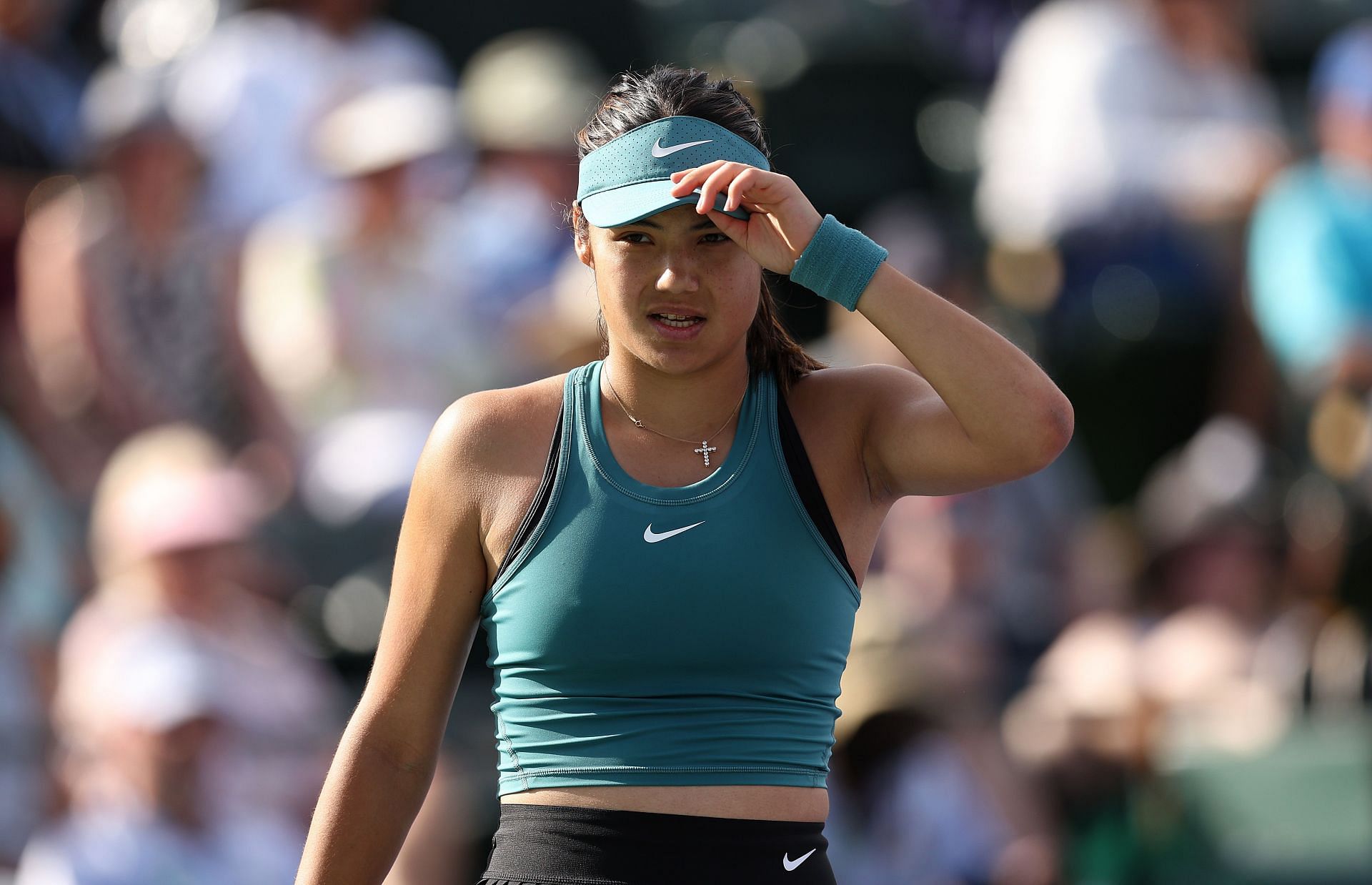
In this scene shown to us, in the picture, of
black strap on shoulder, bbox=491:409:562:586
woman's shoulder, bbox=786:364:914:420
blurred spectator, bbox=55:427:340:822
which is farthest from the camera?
blurred spectator, bbox=55:427:340:822

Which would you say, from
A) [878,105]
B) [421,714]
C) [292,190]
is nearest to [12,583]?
[292,190]

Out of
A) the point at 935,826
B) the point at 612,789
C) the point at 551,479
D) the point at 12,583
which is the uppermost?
the point at 551,479

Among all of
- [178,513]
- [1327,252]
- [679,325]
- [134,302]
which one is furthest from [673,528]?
[1327,252]

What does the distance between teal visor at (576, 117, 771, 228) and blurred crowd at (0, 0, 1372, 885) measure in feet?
8.37

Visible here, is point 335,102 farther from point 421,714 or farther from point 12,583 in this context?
point 421,714

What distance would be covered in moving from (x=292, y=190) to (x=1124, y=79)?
120 inches

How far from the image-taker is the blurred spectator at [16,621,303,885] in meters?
4.52

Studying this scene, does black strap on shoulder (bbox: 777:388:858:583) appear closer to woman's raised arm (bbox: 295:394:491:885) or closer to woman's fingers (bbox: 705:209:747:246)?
woman's fingers (bbox: 705:209:747:246)

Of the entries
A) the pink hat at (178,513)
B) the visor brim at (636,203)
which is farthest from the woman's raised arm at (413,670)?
the pink hat at (178,513)

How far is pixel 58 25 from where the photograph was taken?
6.81 m

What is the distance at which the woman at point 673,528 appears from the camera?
2307 millimetres

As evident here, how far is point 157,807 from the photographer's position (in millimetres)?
4621

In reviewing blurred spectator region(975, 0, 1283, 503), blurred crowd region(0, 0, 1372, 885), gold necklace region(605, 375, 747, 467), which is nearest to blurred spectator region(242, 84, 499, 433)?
blurred crowd region(0, 0, 1372, 885)

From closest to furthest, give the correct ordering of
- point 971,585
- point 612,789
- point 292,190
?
point 612,789
point 971,585
point 292,190
